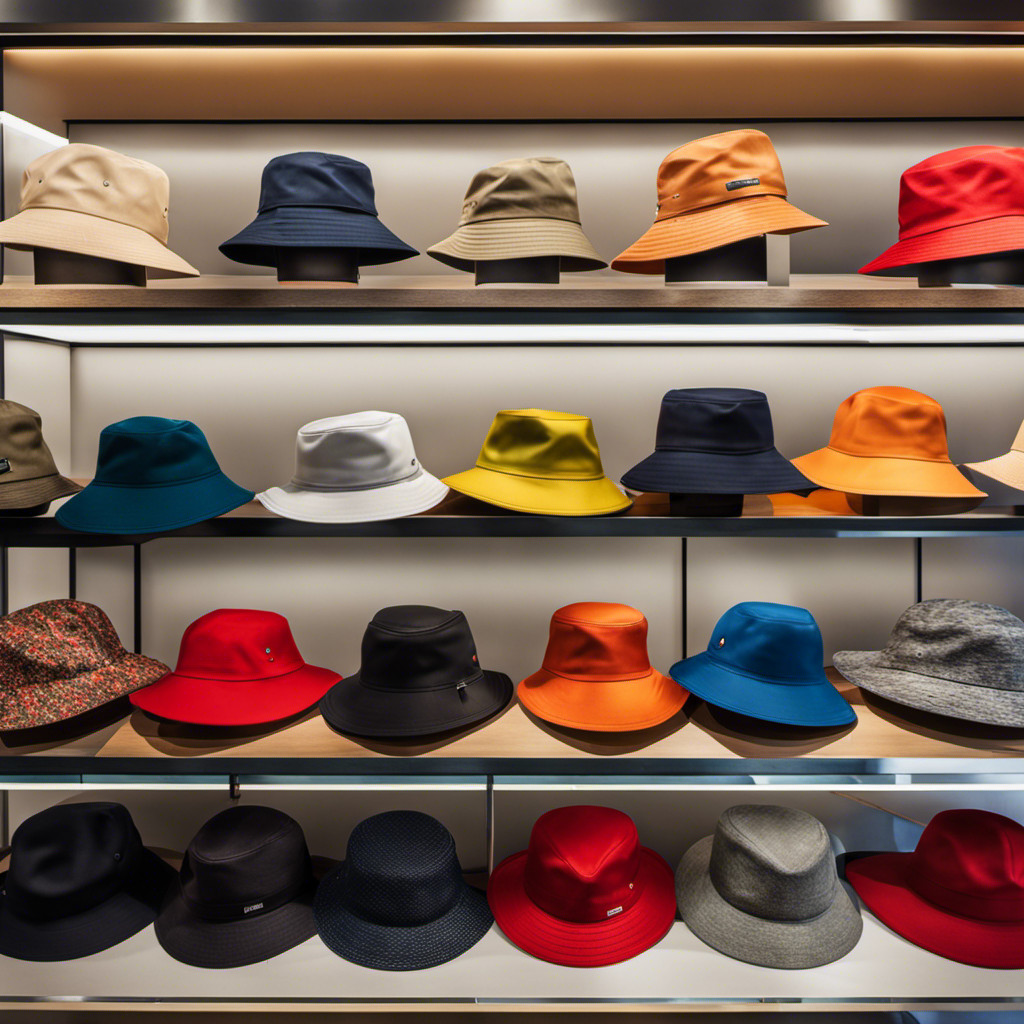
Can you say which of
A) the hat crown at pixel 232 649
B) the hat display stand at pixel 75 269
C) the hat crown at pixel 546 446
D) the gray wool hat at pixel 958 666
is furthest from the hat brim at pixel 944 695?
the hat display stand at pixel 75 269

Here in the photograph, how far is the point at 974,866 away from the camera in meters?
1.25

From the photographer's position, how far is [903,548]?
5.24 feet

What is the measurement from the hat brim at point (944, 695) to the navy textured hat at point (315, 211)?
120cm

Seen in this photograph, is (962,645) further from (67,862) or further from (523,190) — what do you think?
(67,862)

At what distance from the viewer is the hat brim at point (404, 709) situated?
119cm

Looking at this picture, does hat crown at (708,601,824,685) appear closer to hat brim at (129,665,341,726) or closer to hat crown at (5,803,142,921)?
hat brim at (129,665,341,726)

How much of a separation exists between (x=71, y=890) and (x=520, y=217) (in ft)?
4.99

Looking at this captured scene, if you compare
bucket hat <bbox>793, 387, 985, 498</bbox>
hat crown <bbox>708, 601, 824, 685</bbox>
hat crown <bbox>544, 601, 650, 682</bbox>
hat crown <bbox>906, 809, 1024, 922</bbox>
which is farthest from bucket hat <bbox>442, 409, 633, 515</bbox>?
hat crown <bbox>906, 809, 1024, 922</bbox>

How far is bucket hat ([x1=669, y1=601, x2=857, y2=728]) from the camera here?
3.93ft

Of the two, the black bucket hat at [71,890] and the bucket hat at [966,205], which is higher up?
the bucket hat at [966,205]

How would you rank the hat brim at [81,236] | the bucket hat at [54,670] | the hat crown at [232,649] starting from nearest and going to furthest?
the hat brim at [81,236] < the bucket hat at [54,670] < the hat crown at [232,649]

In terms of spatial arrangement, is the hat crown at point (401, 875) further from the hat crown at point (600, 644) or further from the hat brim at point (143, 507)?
the hat brim at point (143, 507)

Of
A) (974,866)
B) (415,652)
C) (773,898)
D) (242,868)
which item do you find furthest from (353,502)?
(974,866)

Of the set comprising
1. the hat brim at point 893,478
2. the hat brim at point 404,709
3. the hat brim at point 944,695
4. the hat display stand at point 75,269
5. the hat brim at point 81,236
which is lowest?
the hat brim at point 404,709
